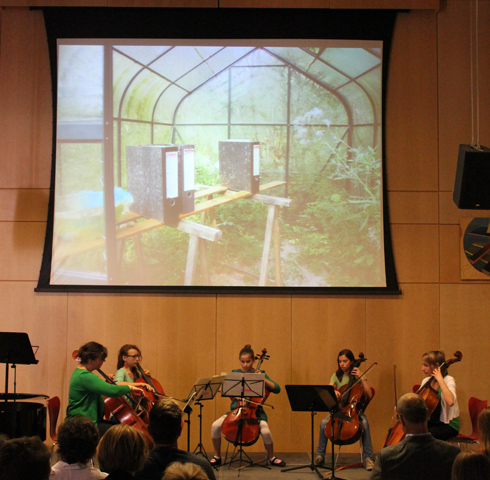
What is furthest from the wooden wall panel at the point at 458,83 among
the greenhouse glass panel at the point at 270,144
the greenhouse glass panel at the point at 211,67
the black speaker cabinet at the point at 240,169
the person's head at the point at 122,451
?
the person's head at the point at 122,451

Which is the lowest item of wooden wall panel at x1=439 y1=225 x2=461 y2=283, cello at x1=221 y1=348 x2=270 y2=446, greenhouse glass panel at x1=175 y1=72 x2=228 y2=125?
cello at x1=221 y1=348 x2=270 y2=446

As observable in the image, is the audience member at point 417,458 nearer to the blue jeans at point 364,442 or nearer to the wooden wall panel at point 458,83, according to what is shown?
the blue jeans at point 364,442

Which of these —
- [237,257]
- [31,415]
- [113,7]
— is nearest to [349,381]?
[237,257]

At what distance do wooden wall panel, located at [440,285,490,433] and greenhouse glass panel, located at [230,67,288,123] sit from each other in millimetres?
2496

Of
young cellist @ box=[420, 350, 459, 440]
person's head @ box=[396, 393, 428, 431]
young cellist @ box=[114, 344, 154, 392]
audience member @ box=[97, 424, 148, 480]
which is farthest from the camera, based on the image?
young cellist @ box=[114, 344, 154, 392]

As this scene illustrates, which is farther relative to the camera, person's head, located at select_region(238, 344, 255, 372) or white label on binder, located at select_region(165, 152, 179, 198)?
white label on binder, located at select_region(165, 152, 179, 198)

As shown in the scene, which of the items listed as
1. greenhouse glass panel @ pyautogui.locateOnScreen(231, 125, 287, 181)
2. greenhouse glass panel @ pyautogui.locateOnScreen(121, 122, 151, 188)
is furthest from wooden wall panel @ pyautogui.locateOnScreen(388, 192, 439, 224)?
greenhouse glass panel @ pyautogui.locateOnScreen(121, 122, 151, 188)

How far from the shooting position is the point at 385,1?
5.91 meters

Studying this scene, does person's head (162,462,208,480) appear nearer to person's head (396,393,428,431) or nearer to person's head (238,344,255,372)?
person's head (396,393,428,431)

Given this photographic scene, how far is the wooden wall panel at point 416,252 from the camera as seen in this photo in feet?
19.6

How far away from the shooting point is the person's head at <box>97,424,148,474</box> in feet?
7.70

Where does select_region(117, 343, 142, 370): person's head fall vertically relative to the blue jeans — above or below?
above

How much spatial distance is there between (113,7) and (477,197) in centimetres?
401

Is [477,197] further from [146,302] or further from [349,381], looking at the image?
[146,302]
